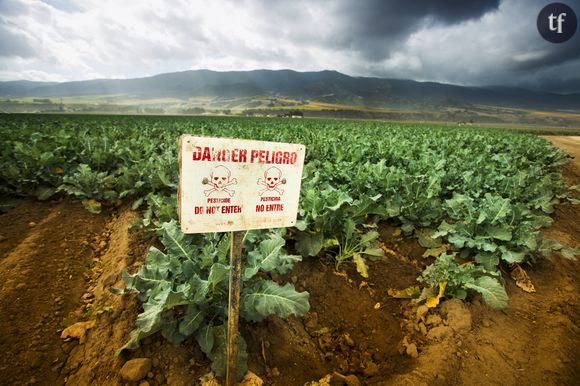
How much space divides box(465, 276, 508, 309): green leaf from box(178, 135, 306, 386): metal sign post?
7.19 ft

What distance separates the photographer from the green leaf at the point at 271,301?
2145 millimetres

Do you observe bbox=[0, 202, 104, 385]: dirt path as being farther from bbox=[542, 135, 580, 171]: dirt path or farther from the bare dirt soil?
bbox=[542, 135, 580, 171]: dirt path

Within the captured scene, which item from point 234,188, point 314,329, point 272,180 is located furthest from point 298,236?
point 234,188

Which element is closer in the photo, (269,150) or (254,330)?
(269,150)

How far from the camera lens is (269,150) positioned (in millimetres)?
1870

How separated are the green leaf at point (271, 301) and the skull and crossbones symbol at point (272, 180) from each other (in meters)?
0.77

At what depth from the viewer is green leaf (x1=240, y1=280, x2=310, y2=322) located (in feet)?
7.04

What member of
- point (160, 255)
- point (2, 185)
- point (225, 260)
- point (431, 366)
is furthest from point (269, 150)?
point (2, 185)

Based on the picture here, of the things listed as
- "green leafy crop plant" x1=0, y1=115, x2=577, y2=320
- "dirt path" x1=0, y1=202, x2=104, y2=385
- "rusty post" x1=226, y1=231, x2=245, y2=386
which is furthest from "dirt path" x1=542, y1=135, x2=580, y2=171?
"dirt path" x1=0, y1=202, x2=104, y2=385

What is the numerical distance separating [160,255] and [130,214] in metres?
2.21

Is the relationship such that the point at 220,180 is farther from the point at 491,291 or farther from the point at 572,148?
the point at 572,148

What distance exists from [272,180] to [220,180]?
349 mm

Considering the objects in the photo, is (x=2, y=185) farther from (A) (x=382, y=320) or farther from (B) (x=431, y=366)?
(B) (x=431, y=366)

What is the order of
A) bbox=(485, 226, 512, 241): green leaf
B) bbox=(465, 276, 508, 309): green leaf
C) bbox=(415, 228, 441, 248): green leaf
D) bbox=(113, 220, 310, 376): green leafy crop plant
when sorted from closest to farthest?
bbox=(113, 220, 310, 376): green leafy crop plant, bbox=(465, 276, 508, 309): green leaf, bbox=(485, 226, 512, 241): green leaf, bbox=(415, 228, 441, 248): green leaf
